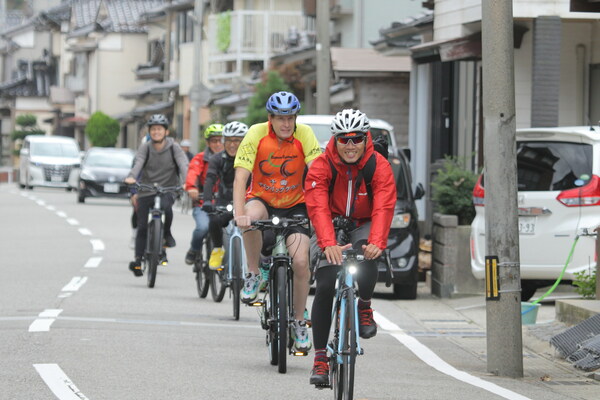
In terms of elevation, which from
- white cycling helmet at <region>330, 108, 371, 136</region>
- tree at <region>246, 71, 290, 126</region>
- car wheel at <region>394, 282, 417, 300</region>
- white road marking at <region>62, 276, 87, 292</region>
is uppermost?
tree at <region>246, 71, 290, 126</region>

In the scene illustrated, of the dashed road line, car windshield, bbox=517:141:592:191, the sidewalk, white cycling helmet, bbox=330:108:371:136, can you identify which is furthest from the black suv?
the dashed road line

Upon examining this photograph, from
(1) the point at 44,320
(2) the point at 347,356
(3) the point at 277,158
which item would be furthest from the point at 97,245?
(2) the point at 347,356

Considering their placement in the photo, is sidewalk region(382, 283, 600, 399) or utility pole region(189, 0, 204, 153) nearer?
sidewalk region(382, 283, 600, 399)

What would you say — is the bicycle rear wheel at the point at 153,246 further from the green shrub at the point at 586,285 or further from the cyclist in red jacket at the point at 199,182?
the green shrub at the point at 586,285

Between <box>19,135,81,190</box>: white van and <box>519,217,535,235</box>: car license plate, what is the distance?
109 ft

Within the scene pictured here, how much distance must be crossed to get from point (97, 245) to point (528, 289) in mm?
8756

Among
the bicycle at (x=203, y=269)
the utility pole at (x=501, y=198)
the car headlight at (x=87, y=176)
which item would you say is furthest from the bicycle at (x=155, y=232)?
the car headlight at (x=87, y=176)

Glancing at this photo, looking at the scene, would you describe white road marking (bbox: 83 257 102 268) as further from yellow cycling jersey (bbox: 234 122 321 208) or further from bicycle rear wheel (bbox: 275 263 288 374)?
bicycle rear wheel (bbox: 275 263 288 374)

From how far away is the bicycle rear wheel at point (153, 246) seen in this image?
1527 centimetres

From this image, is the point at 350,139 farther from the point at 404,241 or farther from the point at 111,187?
the point at 111,187

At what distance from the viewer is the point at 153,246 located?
603 inches

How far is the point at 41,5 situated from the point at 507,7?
374ft

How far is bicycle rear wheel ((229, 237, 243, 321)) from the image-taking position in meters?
12.4

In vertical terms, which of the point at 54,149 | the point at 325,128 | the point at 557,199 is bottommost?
the point at 557,199
